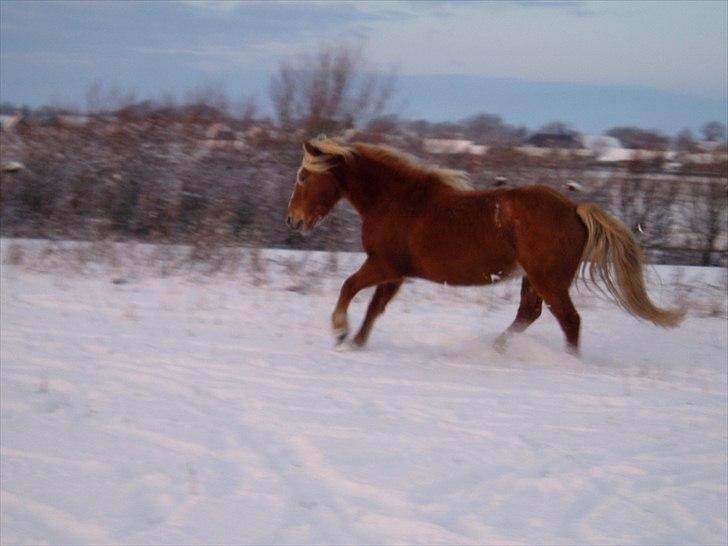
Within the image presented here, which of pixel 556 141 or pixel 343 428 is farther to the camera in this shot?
pixel 556 141

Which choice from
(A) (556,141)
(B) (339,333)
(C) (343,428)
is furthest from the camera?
(A) (556,141)

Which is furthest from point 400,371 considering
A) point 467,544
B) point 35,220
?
point 35,220

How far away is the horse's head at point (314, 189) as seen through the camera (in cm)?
775

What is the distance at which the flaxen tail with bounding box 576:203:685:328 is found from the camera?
7086mm

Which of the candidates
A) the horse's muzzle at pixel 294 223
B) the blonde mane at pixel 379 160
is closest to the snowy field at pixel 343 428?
the horse's muzzle at pixel 294 223

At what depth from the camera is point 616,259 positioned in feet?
23.3

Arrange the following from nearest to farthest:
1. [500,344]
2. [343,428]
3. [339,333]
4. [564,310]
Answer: [343,428], [564,310], [339,333], [500,344]

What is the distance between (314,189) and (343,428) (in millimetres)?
3181

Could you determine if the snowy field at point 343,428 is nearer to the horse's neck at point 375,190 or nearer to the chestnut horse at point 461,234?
the chestnut horse at point 461,234

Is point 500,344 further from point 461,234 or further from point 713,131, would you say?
point 713,131

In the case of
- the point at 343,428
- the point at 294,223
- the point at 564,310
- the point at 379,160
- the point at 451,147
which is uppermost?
the point at 379,160

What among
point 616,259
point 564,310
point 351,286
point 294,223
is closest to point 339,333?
point 351,286

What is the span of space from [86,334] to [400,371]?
8.60 feet

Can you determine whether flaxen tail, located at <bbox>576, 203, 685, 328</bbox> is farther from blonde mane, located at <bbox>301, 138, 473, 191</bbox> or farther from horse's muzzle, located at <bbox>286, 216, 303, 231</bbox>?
horse's muzzle, located at <bbox>286, 216, 303, 231</bbox>
